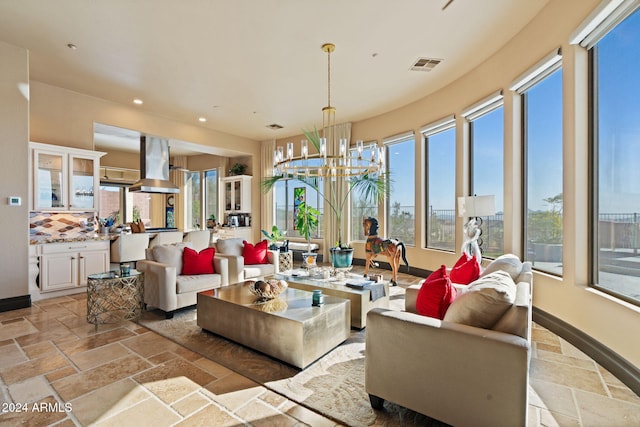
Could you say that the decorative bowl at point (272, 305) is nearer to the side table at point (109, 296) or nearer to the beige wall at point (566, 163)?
the side table at point (109, 296)

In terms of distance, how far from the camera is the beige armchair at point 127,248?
5.47 metres

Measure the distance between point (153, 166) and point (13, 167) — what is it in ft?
9.37

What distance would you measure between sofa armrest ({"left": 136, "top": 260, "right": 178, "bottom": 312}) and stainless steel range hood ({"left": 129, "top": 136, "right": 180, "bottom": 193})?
3518mm

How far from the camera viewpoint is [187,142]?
702 centimetres

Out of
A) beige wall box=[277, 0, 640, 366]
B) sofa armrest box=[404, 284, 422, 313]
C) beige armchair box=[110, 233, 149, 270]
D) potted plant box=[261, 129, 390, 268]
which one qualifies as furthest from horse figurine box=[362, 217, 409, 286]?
beige armchair box=[110, 233, 149, 270]

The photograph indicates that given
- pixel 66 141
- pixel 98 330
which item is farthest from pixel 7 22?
pixel 98 330

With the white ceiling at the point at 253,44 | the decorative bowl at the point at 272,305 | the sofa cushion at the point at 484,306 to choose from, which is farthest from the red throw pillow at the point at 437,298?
the white ceiling at the point at 253,44

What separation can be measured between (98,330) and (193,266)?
118cm

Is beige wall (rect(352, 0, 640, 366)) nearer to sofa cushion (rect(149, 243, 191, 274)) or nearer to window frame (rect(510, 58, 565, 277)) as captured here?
window frame (rect(510, 58, 565, 277))

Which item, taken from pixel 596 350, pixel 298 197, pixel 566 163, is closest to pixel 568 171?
pixel 566 163

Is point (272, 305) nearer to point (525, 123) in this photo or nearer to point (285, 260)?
point (285, 260)

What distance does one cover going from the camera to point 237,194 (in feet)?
28.0

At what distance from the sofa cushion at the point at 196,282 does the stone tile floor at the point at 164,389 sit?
29.0 inches

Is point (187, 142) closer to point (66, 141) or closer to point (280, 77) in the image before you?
point (66, 141)
